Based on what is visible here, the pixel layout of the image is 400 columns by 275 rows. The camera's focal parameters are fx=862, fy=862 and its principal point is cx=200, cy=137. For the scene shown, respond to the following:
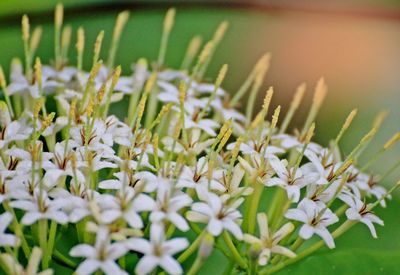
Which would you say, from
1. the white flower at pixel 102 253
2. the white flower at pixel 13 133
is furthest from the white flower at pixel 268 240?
the white flower at pixel 13 133

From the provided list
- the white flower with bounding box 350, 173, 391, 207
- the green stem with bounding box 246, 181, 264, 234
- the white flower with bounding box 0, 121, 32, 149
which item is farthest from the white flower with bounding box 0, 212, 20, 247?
the white flower with bounding box 350, 173, 391, 207

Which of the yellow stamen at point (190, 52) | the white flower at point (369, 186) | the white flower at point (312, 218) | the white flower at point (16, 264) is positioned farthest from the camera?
the yellow stamen at point (190, 52)

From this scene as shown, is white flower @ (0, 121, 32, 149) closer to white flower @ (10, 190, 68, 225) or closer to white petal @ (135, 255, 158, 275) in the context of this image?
white flower @ (10, 190, 68, 225)

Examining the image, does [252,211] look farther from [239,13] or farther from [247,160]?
[239,13]

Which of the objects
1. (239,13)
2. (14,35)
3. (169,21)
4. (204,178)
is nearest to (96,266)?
(204,178)

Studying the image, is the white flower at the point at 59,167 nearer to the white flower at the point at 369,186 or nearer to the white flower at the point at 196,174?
the white flower at the point at 196,174

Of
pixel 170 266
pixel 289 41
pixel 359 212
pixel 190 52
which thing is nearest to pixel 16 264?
pixel 170 266

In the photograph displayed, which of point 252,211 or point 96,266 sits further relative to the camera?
point 252,211

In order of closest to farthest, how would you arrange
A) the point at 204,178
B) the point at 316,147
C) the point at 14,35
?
the point at 204,178 < the point at 316,147 < the point at 14,35
